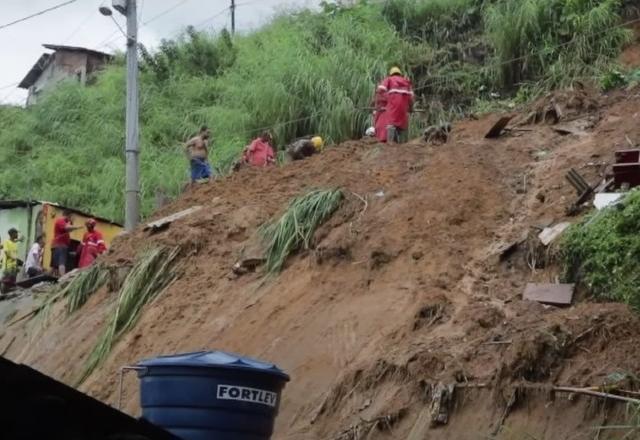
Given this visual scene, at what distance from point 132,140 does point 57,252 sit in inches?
112

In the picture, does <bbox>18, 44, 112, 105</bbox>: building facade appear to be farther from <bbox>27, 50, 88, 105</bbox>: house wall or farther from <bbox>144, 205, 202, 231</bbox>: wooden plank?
<bbox>144, 205, 202, 231</bbox>: wooden plank

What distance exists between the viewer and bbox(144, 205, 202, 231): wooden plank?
53.0ft

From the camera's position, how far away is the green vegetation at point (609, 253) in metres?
9.60

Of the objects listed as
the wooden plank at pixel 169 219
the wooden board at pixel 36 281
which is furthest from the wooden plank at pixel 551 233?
the wooden board at pixel 36 281

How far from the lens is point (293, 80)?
74.5ft

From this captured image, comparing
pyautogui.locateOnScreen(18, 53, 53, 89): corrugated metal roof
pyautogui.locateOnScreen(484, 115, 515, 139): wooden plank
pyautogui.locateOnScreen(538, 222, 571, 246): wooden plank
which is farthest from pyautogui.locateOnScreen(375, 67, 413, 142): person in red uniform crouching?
pyautogui.locateOnScreen(18, 53, 53, 89): corrugated metal roof

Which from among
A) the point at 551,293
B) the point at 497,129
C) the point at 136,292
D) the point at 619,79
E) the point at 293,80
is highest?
the point at 293,80

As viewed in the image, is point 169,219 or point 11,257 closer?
point 169,219

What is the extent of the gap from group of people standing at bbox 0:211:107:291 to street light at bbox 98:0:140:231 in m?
1.52

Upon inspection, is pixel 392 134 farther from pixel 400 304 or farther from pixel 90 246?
pixel 400 304

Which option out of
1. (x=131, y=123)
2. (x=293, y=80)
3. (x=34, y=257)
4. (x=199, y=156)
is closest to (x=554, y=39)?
(x=293, y=80)

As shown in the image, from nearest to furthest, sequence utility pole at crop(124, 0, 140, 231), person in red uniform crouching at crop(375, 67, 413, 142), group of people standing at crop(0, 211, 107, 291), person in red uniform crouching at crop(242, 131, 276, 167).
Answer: person in red uniform crouching at crop(375, 67, 413, 142)
utility pole at crop(124, 0, 140, 231)
person in red uniform crouching at crop(242, 131, 276, 167)
group of people standing at crop(0, 211, 107, 291)

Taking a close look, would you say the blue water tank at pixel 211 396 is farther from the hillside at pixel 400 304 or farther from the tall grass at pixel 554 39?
the tall grass at pixel 554 39

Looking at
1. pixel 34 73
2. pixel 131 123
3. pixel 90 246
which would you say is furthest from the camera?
pixel 34 73
